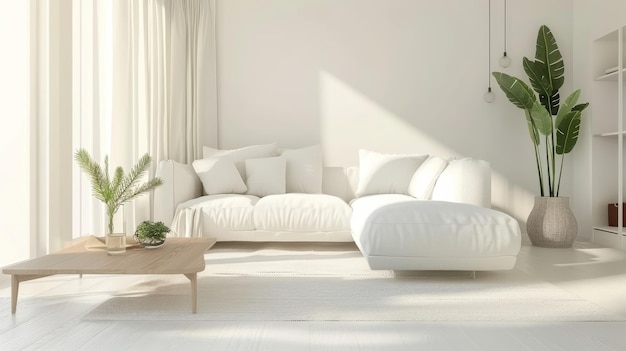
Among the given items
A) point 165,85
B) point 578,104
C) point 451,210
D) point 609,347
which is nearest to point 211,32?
point 165,85

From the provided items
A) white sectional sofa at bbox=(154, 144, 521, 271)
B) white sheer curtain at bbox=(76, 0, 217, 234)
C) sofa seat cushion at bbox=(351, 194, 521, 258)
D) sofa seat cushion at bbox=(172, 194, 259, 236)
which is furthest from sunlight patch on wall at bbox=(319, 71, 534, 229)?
sofa seat cushion at bbox=(351, 194, 521, 258)

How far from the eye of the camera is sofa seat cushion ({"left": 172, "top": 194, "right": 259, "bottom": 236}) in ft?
13.4

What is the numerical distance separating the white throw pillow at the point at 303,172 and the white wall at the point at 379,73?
16.6 inches

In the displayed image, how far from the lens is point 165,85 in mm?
4766

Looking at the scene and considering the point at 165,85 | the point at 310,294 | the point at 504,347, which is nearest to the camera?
the point at 504,347

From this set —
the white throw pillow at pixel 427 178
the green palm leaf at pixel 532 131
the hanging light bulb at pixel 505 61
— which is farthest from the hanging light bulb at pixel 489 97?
the white throw pillow at pixel 427 178

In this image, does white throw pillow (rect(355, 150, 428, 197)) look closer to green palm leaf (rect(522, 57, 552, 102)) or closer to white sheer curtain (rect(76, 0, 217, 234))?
green palm leaf (rect(522, 57, 552, 102))

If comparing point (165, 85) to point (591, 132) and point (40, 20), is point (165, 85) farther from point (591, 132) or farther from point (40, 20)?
point (591, 132)

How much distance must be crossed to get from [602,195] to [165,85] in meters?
4.15

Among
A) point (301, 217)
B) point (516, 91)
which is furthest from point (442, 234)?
point (516, 91)

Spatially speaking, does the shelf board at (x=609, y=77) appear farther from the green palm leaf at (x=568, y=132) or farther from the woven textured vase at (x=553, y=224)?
the woven textured vase at (x=553, y=224)

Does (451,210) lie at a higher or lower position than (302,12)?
lower

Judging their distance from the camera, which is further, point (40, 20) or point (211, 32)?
point (211, 32)

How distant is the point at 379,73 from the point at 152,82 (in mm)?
2199
